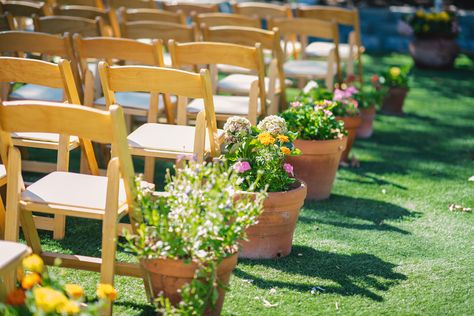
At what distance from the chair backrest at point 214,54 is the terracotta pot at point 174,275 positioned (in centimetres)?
207

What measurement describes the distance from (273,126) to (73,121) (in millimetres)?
1367

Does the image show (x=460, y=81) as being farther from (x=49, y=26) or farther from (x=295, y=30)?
(x=49, y=26)

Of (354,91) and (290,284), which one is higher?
(354,91)

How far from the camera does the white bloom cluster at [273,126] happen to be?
168 inches

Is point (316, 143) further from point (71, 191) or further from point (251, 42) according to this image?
point (71, 191)

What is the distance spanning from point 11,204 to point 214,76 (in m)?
3.05

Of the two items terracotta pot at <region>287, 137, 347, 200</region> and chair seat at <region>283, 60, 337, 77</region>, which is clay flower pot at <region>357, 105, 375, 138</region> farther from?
terracotta pot at <region>287, 137, 347, 200</region>

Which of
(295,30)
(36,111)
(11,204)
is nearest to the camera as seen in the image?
(36,111)

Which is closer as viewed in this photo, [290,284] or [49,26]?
[290,284]

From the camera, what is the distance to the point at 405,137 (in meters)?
7.27

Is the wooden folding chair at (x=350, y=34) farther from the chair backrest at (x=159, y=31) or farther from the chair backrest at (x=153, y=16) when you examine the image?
the chair backrest at (x=159, y=31)

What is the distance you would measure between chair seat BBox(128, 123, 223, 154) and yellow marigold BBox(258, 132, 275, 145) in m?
0.41

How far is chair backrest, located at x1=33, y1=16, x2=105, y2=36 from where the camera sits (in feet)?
20.2

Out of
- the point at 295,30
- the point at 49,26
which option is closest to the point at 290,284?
the point at 49,26
